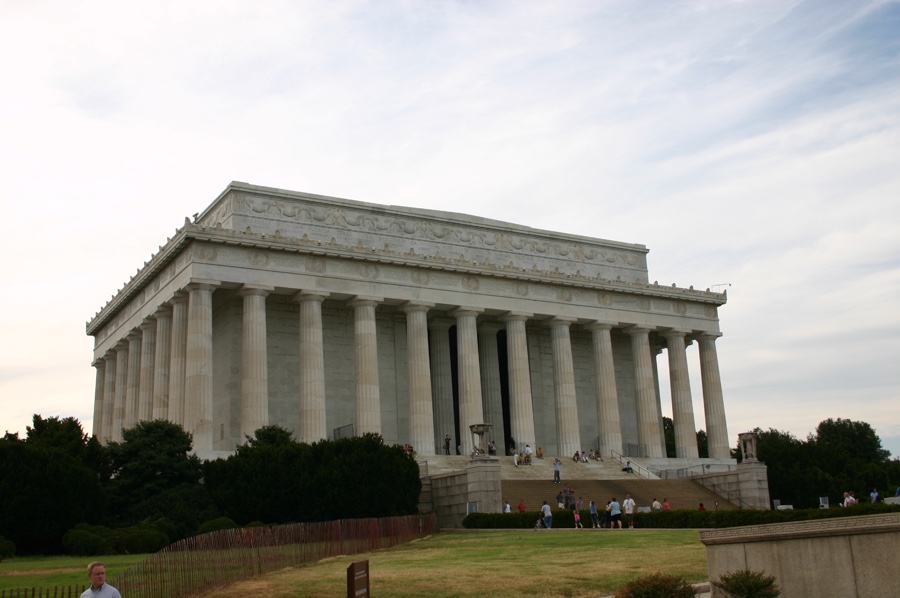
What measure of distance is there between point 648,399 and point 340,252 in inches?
998

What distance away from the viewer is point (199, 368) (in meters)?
55.0

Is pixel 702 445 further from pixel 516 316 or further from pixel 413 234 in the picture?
pixel 413 234

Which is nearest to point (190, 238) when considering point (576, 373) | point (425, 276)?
point (425, 276)

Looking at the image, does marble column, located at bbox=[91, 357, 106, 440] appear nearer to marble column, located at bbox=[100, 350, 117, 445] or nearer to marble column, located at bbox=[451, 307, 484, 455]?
marble column, located at bbox=[100, 350, 117, 445]

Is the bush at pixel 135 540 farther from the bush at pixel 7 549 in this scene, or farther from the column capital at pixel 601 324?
Answer: the column capital at pixel 601 324

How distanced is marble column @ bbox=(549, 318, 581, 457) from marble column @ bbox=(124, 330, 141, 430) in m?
27.5

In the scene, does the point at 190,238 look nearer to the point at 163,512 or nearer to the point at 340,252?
the point at 340,252

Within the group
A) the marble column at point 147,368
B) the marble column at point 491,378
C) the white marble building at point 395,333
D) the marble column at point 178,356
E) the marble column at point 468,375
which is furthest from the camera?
the marble column at point 491,378

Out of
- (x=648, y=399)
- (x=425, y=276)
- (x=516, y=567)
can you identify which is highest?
(x=425, y=276)

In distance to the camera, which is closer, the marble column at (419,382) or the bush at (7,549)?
the bush at (7,549)

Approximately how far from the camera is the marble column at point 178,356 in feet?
187

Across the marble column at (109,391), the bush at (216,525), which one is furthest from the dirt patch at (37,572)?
the marble column at (109,391)

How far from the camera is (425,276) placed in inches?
2498

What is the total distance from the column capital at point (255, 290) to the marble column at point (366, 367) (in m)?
5.74
